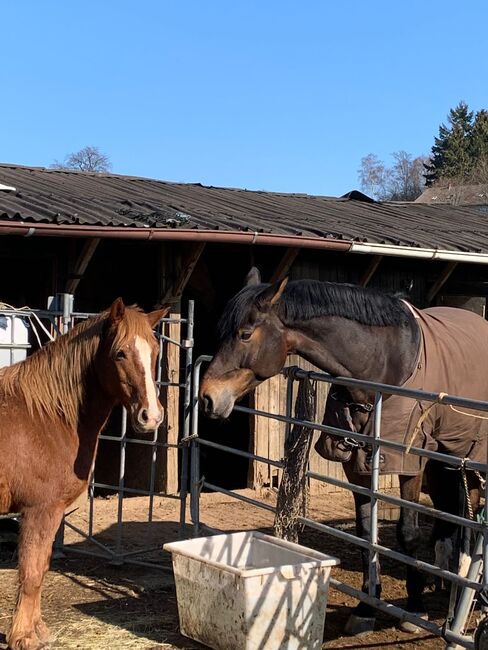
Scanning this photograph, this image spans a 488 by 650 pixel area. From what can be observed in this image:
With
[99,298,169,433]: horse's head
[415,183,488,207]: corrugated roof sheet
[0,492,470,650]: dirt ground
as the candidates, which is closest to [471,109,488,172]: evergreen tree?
[415,183,488,207]: corrugated roof sheet

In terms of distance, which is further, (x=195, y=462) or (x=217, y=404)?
(x=195, y=462)

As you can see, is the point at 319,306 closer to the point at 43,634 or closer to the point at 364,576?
the point at 364,576

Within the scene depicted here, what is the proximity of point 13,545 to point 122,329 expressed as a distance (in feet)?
9.07

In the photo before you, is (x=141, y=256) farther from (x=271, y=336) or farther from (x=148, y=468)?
(x=271, y=336)

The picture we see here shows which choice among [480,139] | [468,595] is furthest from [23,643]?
[480,139]

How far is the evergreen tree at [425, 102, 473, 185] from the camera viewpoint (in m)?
50.6

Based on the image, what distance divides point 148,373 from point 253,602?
122 centimetres

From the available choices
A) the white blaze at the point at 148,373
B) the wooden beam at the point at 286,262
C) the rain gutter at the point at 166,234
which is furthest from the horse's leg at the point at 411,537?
the wooden beam at the point at 286,262

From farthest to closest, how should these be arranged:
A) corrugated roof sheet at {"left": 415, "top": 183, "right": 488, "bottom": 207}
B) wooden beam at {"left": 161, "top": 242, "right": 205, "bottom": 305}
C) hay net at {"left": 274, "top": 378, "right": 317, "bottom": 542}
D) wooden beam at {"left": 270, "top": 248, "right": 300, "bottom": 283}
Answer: corrugated roof sheet at {"left": 415, "top": 183, "right": 488, "bottom": 207} → wooden beam at {"left": 270, "top": 248, "right": 300, "bottom": 283} → wooden beam at {"left": 161, "top": 242, "right": 205, "bottom": 305} → hay net at {"left": 274, "top": 378, "right": 317, "bottom": 542}

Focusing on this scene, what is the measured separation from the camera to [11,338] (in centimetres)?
577

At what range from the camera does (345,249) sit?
7512 mm

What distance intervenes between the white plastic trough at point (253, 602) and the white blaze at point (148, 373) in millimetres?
801

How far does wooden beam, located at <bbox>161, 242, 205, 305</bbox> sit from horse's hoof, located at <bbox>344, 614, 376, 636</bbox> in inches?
145

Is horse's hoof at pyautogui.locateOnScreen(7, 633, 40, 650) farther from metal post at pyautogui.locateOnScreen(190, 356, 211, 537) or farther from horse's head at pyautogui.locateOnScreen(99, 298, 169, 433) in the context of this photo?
metal post at pyautogui.locateOnScreen(190, 356, 211, 537)
